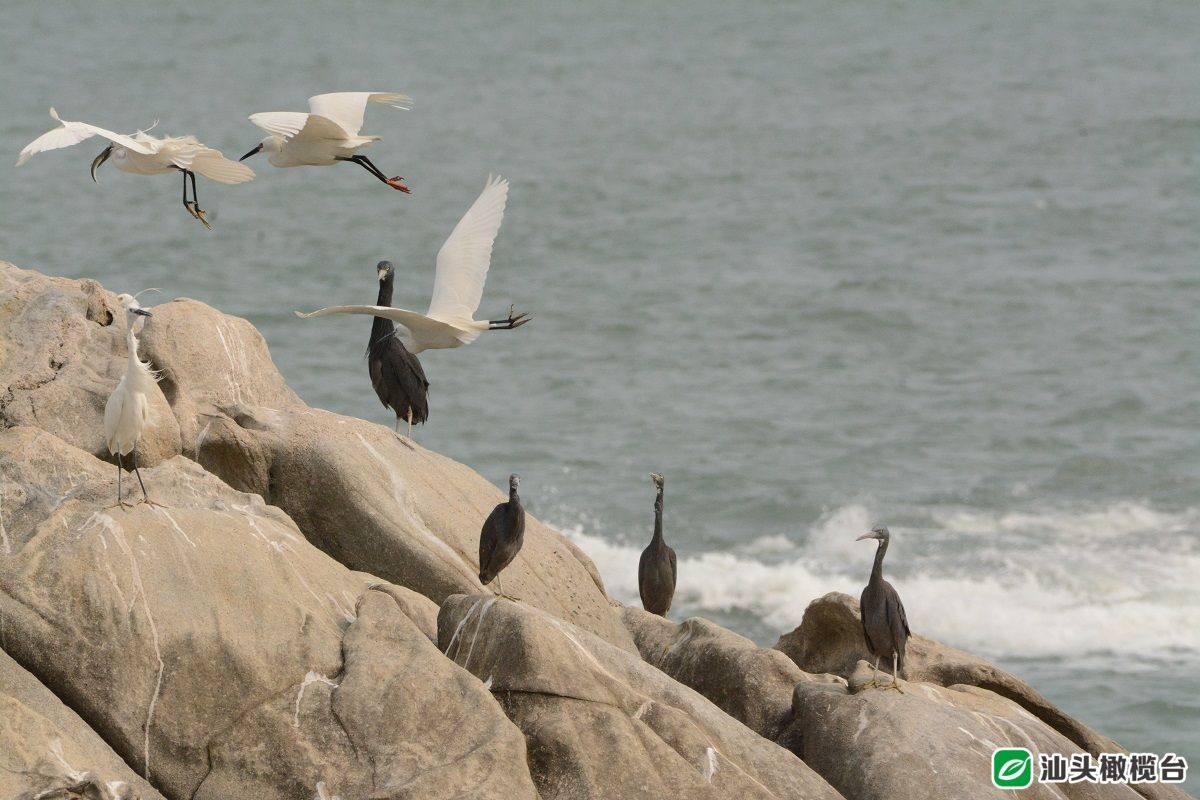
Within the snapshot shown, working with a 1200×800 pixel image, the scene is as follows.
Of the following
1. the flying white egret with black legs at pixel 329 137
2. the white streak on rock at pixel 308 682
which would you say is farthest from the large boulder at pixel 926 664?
the flying white egret with black legs at pixel 329 137

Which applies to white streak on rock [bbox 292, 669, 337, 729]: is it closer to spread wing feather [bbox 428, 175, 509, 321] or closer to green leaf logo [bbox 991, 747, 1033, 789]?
spread wing feather [bbox 428, 175, 509, 321]

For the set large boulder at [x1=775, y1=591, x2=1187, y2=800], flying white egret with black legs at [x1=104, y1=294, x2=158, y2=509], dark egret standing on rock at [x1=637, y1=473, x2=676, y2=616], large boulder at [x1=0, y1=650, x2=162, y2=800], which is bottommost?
dark egret standing on rock at [x1=637, y1=473, x2=676, y2=616]

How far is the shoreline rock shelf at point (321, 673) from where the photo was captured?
9141 millimetres

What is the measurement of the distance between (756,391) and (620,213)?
10422 millimetres

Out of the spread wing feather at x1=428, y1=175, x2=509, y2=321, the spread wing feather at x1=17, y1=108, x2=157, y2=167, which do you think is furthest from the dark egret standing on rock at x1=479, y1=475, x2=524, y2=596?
the spread wing feather at x1=17, y1=108, x2=157, y2=167

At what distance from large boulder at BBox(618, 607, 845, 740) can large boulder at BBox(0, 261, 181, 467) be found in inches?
145

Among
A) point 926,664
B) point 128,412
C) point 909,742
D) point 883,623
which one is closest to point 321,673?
point 128,412

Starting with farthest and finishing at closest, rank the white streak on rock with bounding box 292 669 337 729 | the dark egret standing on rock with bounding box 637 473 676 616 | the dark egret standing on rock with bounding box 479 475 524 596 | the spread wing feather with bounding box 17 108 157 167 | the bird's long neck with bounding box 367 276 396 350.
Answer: the dark egret standing on rock with bounding box 637 473 676 616, the bird's long neck with bounding box 367 276 396 350, the dark egret standing on rock with bounding box 479 475 524 596, the spread wing feather with bounding box 17 108 157 167, the white streak on rock with bounding box 292 669 337 729

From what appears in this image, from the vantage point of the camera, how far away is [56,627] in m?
9.34

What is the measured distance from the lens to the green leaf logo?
10.1m

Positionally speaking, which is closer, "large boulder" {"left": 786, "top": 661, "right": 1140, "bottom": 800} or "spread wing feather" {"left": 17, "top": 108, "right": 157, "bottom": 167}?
"large boulder" {"left": 786, "top": 661, "right": 1140, "bottom": 800}

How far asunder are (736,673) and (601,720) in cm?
196

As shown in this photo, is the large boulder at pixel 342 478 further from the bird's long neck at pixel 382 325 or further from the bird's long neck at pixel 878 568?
the bird's long neck at pixel 878 568

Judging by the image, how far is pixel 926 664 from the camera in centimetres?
1220
